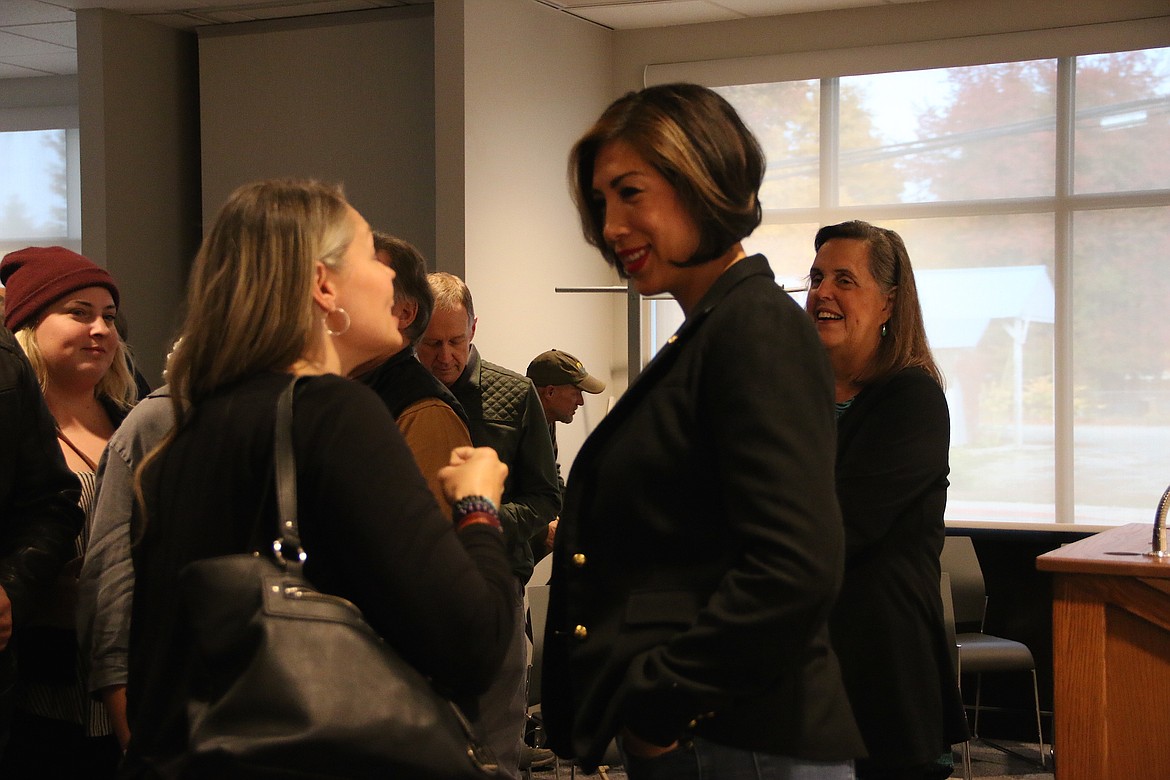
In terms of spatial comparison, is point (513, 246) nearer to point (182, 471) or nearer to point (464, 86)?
point (464, 86)

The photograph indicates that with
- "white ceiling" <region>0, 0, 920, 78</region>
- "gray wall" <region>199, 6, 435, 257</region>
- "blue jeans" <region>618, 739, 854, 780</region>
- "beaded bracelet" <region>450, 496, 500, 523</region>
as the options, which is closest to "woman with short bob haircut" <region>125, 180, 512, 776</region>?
"beaded bracelet" <region>450, 496, 500, 523</region>

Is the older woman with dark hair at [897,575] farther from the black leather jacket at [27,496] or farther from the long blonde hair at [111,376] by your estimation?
the long blonde hair at [111,376]

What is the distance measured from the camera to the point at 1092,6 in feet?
21.3

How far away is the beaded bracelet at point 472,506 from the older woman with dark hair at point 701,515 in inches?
→ 4.2

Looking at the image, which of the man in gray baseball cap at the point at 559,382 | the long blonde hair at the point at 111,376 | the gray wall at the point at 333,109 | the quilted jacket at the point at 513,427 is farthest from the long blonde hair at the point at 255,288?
the gray wall at the point at 333,109

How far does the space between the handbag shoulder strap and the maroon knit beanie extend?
5.13 ft

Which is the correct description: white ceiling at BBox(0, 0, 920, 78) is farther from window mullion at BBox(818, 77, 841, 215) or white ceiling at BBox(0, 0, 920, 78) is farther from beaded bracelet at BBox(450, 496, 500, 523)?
beaded bracelet at BBox(450, 496, 500, 523)

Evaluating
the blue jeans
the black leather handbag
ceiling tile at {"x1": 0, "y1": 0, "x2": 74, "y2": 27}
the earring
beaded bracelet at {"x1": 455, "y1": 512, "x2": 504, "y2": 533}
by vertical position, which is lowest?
the blue jeans

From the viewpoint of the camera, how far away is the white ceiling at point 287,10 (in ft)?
22.0

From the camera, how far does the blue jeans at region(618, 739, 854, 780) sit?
1.36m

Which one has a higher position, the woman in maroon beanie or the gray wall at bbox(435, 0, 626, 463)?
the gray wall at bbox(435, 0, 626, 463)

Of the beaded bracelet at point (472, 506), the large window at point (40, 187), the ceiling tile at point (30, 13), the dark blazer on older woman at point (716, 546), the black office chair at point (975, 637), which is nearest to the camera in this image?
the dark blazer on older woman at point (716, 546)

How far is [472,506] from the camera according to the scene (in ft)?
4.65

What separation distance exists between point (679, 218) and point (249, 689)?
0.71 meters
